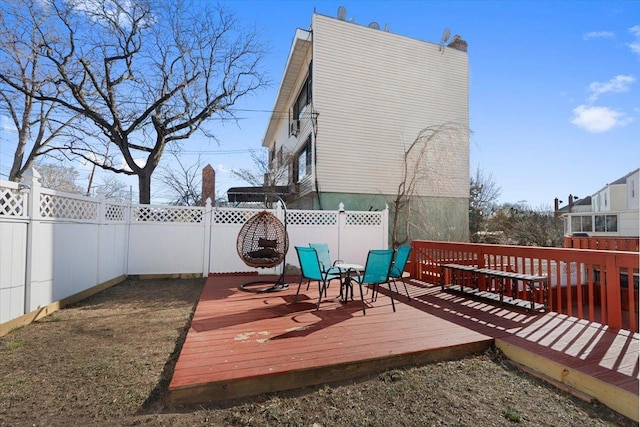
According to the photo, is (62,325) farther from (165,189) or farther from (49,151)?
(49,151)

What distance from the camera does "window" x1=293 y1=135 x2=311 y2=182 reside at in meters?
11.0

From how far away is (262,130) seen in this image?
18.6m

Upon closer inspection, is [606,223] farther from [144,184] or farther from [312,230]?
[144,184]

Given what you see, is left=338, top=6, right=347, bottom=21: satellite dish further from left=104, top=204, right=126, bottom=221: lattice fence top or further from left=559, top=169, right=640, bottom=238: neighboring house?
left=559, top=169, right=640, bottom=238: neighboring house

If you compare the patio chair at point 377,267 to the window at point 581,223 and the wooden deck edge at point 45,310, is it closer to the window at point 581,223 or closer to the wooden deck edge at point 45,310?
the wooden deck edge at point 45,310

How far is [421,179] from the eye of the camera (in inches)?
410

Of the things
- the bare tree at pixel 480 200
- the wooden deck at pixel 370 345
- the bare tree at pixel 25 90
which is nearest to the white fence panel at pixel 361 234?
the wooden deck at pixel 370 345

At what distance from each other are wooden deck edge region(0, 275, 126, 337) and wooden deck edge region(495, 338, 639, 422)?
206 inches

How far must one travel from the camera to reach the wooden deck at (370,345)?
2307mm

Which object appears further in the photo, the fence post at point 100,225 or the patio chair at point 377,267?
the fence post at point 100,225

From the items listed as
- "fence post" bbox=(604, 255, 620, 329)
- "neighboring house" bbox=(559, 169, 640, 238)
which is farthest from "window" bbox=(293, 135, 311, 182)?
"neighboring house" bbox=(559, 169, 640, 238)

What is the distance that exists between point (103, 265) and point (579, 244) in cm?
973

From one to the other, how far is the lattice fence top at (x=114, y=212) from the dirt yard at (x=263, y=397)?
319 cm

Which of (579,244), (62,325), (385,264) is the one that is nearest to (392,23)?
(579,244)
